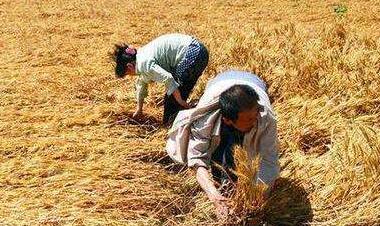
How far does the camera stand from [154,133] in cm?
408

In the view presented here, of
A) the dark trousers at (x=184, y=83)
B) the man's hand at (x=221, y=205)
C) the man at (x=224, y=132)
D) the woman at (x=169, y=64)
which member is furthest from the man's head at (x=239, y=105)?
the dark trousers at (x=184, y=83)

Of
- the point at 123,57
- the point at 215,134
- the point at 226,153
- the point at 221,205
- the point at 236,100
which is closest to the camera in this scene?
the point at 236,100

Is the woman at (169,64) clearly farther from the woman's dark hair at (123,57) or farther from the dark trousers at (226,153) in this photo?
the dark trousers at (226,153)

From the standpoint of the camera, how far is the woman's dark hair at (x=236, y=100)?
2.51m

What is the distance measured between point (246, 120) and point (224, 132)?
1.14 ft

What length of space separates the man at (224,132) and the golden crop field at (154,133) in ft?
0.57

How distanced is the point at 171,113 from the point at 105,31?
13.1 ft

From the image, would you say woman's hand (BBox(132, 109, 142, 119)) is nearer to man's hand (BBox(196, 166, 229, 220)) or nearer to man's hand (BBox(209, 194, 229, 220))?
man's hand (BBox(196, 166, 229, 220))

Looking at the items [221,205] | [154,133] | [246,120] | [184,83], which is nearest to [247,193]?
[221,205]

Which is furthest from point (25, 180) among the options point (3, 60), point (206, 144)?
point (3, 60)

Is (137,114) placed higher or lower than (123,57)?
lower

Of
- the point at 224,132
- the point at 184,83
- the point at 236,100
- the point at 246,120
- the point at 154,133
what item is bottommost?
the point at 154,133

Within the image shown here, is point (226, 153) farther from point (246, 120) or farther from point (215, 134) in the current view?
point (246, 120)

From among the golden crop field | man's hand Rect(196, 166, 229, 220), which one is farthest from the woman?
man's hand Rect(196, 166, 229, 220)
